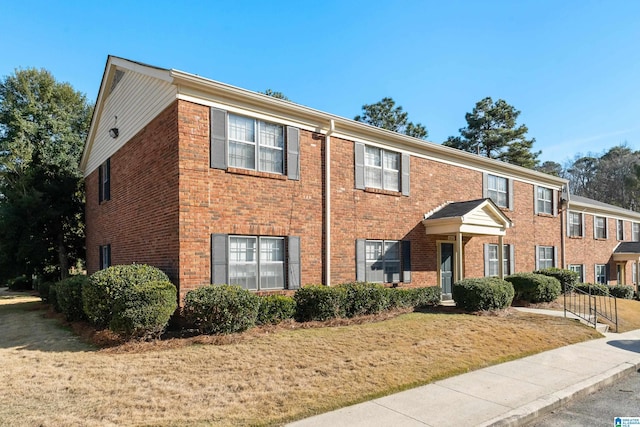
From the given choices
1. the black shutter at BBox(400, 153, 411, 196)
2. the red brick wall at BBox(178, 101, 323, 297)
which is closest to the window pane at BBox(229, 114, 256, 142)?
the red brick wall at BBox(178, 101, 323, 297)

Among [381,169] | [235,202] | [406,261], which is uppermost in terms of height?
[381,169]

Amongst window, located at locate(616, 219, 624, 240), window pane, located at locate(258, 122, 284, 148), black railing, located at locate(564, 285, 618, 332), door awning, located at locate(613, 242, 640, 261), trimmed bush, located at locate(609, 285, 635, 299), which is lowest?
trimmed bush, located at locate(609, 285, 635, 299)

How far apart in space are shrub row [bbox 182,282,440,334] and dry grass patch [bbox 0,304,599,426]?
1.40 feet

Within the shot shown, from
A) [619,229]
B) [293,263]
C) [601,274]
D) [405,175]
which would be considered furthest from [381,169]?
[619,229]

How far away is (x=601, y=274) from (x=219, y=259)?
24.9m

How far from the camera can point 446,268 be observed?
15.0 metres

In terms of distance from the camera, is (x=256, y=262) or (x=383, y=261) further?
(x=383, y=261)

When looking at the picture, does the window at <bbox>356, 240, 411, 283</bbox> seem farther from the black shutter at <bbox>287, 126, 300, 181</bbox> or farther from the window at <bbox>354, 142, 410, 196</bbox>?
the black shutter at <bbox>287, 126, 300, 181</bbox>

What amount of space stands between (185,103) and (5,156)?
23.7 metres

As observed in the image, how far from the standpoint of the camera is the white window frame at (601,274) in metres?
23.9

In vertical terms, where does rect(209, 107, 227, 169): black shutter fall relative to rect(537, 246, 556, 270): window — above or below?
above

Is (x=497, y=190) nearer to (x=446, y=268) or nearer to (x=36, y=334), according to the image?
(x=446, y=268)

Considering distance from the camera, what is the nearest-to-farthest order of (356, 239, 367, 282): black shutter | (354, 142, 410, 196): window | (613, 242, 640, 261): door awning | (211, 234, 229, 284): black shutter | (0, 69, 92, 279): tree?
1. (211, 234, 229, 284): black shutter
2. (356, 239, 367, 282): black shutter
3. (354, 142, 410, 196): window
4. (0, 69, 92, 279): tree
5. (613, 242, 640, 261): door awning

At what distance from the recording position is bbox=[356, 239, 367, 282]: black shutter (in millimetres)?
12047
